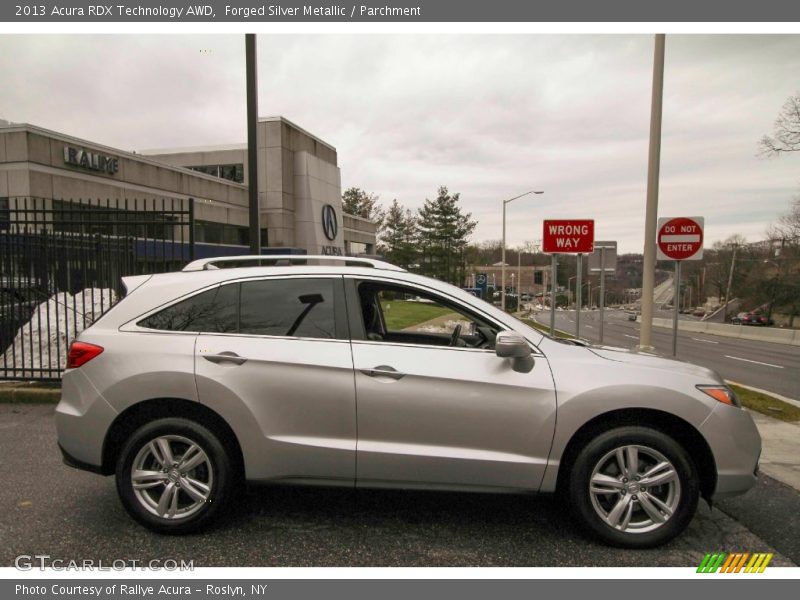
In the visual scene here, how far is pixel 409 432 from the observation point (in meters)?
3.06

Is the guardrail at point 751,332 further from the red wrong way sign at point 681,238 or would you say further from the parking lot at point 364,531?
the parking lot at point 364,531

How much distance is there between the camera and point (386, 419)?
306 cm

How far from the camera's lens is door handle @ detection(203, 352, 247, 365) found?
3.14 metres

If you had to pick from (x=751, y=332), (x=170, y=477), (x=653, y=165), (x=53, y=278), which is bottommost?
(x=751, y=332)

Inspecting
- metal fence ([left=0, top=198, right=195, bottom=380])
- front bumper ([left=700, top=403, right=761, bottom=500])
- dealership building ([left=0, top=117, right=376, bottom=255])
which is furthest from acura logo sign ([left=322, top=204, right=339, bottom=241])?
front bumper ([left=700, top=403, right=761, bottom=500])

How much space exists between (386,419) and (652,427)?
1631 mm

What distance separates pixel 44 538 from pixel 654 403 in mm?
3816

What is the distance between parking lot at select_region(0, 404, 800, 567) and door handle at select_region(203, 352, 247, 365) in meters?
1.08

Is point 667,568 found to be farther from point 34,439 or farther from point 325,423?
point 34,439

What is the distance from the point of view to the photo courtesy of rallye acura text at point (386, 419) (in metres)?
3.04

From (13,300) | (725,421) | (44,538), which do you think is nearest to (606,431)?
(725,421)

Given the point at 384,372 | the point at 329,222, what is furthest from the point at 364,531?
the point at 329,222

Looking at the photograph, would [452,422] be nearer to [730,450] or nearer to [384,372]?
[384,372]

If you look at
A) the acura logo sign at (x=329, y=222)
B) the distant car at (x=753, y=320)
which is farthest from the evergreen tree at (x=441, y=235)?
the distant car at (x=753, y=320)
